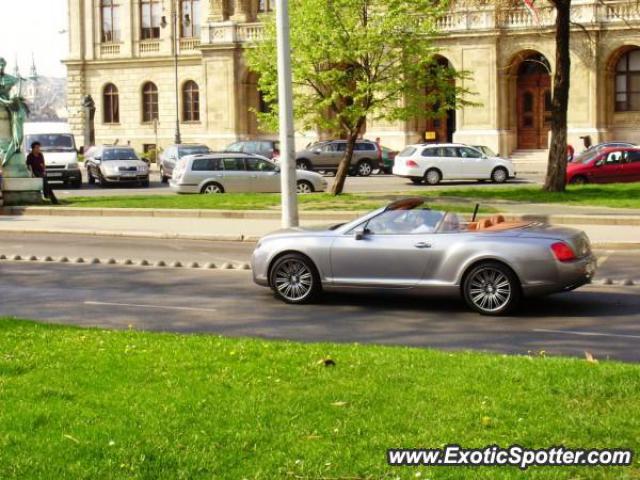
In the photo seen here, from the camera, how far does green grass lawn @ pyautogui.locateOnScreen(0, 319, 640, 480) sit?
20.7 ft

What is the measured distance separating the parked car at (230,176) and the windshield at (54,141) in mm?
11379

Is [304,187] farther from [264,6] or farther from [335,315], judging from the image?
[264,6]

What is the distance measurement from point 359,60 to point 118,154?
1806cm

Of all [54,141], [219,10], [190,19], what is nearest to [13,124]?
[54,141]

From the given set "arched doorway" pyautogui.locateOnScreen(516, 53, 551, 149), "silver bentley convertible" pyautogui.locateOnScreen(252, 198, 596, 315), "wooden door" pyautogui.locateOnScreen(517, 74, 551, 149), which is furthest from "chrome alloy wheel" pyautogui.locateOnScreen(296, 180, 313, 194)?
"wooden door" pyautogui.locateOnScreen(517, 74, 551, 149)

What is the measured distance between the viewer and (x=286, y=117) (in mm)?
21766

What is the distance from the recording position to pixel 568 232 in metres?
13.7

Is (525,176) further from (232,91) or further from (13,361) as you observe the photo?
(13,361)

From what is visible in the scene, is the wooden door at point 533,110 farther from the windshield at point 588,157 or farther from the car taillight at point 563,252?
the car taillight at point 563,252

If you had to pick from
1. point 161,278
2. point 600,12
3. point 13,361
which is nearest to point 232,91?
point 600,12

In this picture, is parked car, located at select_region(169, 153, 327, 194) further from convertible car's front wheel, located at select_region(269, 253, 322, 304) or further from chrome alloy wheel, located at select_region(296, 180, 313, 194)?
convertible car's front wheel, located at select_region(269, 253, 322, 304)

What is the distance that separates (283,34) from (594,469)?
16.3 metres

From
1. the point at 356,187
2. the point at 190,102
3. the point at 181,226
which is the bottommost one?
the point at 181,226

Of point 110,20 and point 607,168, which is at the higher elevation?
point 110,20
